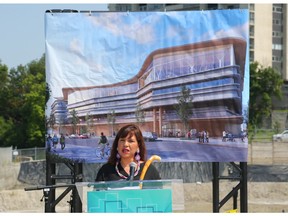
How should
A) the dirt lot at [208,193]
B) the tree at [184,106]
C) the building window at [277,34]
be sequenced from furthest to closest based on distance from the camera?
1. the building window at [277,34]
2. the dirt lot at [208,193]
3. the tree at [184,106]

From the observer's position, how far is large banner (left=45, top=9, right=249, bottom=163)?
8.07 metres

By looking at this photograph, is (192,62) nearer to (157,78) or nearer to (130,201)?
(157,78)

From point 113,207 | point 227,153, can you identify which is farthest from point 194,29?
point 113,207

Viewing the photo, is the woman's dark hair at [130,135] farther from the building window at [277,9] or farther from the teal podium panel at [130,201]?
the building window at [277,9]

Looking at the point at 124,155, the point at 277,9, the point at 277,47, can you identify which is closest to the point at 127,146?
the point at 124,155

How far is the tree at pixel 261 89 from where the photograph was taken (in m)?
49.1

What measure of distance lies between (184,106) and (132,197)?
181 inches

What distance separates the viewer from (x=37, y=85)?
1718 inches

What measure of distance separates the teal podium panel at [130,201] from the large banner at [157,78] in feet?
14.7

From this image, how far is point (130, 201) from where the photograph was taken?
362 centimetres

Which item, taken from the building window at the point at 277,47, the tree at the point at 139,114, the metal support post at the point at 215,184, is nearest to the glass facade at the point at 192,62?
the tree at the point at 139,114

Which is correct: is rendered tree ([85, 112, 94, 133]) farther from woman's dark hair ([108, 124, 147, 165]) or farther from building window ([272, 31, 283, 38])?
building window ([272, 31, 283, 38])

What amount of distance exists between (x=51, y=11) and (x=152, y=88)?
4.81 ft

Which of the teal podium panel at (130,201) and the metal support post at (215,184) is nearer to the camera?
the teal podium panel at (130,201)
